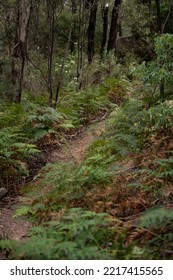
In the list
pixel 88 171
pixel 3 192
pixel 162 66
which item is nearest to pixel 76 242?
pixel 88 171

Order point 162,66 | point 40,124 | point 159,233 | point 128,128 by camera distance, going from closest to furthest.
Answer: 1. point 159,233
2. point 162,66
3. point 128,128
4. point 40,124

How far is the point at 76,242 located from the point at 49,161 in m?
4.08

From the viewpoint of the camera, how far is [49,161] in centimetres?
736

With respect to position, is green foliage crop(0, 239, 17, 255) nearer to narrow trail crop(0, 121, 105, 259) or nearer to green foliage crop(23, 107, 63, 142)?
narrow trail crop(0, 121, 105, 259)

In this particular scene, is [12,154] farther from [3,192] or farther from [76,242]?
[76,242]

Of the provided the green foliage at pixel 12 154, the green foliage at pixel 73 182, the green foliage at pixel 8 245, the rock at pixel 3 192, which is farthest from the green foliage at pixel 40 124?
the green foliage at pixel 8 245

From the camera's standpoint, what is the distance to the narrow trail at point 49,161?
4930 mm

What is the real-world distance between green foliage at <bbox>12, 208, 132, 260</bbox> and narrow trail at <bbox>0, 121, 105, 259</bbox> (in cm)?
89

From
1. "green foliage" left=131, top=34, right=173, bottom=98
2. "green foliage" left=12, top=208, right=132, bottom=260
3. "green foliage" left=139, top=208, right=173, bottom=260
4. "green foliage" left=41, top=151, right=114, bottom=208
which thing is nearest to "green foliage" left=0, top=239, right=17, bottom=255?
"green foliage" left=12, top=208, right=132, bottom=260

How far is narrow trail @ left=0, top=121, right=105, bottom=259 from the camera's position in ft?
16.2

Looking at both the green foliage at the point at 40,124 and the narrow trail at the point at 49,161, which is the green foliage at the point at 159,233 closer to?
the narrow trail at the point at 49,161

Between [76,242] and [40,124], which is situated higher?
[40,124]

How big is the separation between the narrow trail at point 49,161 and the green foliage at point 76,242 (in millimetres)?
893
